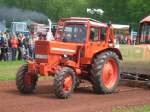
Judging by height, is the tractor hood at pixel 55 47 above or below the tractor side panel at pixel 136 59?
above

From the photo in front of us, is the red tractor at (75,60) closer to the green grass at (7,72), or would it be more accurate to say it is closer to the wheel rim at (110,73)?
the wheel rim at (110,73)

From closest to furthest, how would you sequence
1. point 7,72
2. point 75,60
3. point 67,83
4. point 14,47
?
point 67,83 < point 75,60 < point 7,72 < point 14,47

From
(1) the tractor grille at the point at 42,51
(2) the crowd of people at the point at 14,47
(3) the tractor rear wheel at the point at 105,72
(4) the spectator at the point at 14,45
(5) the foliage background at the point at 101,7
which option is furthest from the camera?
(5) the foliage background at the point at 101,7

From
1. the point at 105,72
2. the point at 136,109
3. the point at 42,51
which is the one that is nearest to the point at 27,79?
the point at 42,51

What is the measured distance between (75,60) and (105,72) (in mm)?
1050

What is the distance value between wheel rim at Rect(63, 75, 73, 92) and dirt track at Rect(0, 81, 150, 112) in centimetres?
29

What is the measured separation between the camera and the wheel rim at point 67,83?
13.8 meters

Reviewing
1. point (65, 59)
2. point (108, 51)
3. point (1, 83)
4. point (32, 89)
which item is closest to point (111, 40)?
point (108, 51)

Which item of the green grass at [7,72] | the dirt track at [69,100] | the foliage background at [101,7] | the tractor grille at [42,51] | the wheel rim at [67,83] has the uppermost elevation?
the foliage background at [101,7]

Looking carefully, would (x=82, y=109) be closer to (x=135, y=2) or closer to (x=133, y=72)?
(x=133, y=72)

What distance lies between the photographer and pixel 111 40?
15.6 metres

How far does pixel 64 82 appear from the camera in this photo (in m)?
13.7

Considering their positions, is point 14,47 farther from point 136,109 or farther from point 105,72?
point 136,109

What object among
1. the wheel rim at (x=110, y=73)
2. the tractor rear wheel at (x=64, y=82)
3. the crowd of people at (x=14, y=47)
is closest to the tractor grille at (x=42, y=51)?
the tractor rear wheel at (x=64, y=82)
